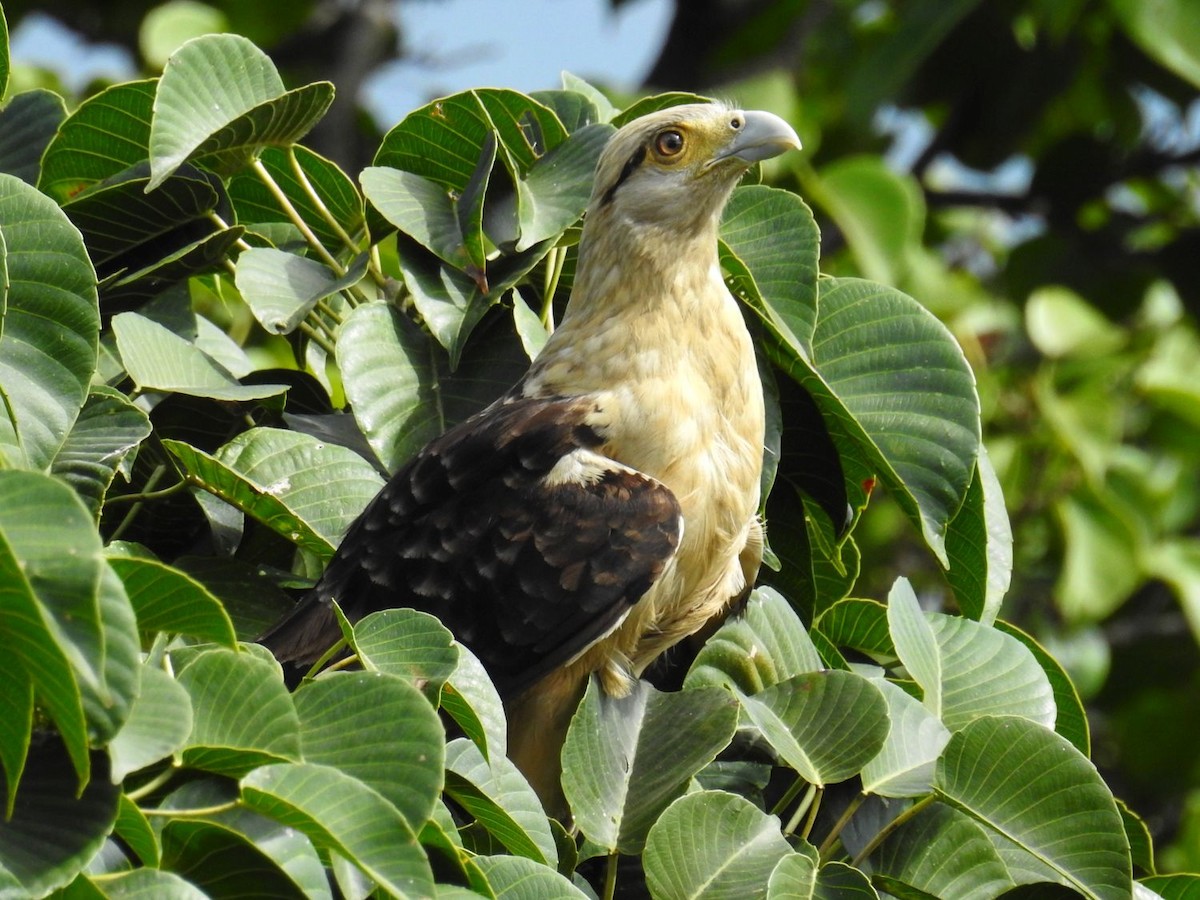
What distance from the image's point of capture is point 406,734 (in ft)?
6.59

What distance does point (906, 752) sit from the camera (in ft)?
8.30

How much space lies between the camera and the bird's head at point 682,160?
3.71 m

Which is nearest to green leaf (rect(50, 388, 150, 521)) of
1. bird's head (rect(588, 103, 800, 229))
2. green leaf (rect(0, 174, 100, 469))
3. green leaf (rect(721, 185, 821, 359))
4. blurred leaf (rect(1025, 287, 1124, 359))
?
green leaf (rect(0, 174, 100, 469))

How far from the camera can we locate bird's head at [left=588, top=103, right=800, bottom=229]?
371cm

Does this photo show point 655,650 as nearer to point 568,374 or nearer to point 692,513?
point 692,513

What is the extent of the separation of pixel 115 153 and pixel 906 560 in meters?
6.34

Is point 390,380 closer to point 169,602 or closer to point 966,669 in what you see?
point 169,602

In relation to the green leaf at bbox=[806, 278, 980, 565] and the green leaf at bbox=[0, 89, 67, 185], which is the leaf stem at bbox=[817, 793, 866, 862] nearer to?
the green leaf at bbox=[806, 278, 980, 565]

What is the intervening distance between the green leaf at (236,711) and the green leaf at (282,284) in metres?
1.04

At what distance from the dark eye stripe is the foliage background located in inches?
133

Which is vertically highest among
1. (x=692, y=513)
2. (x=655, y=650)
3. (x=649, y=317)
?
(x=649, y=317)

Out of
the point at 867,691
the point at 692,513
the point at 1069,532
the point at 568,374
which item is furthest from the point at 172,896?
the point at 1069,532

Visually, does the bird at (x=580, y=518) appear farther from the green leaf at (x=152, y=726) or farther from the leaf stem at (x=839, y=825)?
the green leaf at (x=152, y=726)

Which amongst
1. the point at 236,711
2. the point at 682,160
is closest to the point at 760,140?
the point at 682,160
